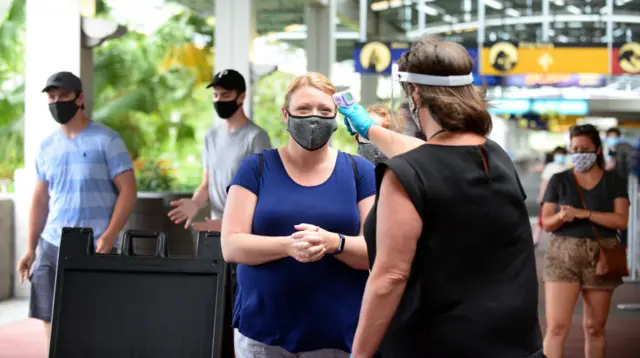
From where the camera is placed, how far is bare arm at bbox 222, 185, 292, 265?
3.74 m

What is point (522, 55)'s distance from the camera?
23.5 meters

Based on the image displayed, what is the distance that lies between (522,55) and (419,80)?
2108 cm

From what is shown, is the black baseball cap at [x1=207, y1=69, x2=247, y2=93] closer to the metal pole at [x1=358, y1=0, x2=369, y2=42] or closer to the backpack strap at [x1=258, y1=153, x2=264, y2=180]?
the backpack strap at [x1=258, y1=153, x2=264, y2=180]

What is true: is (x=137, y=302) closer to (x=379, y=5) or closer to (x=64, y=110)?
(x=64, y=110)

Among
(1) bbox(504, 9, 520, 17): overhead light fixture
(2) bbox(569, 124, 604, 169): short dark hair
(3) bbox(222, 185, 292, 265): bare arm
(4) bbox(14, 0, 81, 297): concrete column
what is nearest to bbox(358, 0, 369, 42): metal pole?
(4) bbox(14, 0, 81, 297): concrete column

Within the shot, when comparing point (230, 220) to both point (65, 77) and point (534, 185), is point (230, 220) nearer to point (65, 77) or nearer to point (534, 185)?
point (65, 77)

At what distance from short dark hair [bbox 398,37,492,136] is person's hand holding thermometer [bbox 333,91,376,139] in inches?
32.5

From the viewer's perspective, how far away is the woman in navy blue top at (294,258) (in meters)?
3.84

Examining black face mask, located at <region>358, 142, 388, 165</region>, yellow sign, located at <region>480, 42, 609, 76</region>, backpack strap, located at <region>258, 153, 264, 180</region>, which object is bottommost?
backpack strap, located at <region>258, 153, 264, 180</region>

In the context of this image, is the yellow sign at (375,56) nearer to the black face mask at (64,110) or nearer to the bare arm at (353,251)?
the black face mask at (64,110)

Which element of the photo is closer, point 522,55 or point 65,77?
point 65,77

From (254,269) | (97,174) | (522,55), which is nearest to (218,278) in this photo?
(254,269)

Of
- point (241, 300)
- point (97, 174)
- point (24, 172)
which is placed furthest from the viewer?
point (24, 172)

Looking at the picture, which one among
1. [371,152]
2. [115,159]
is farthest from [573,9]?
[371,152]
